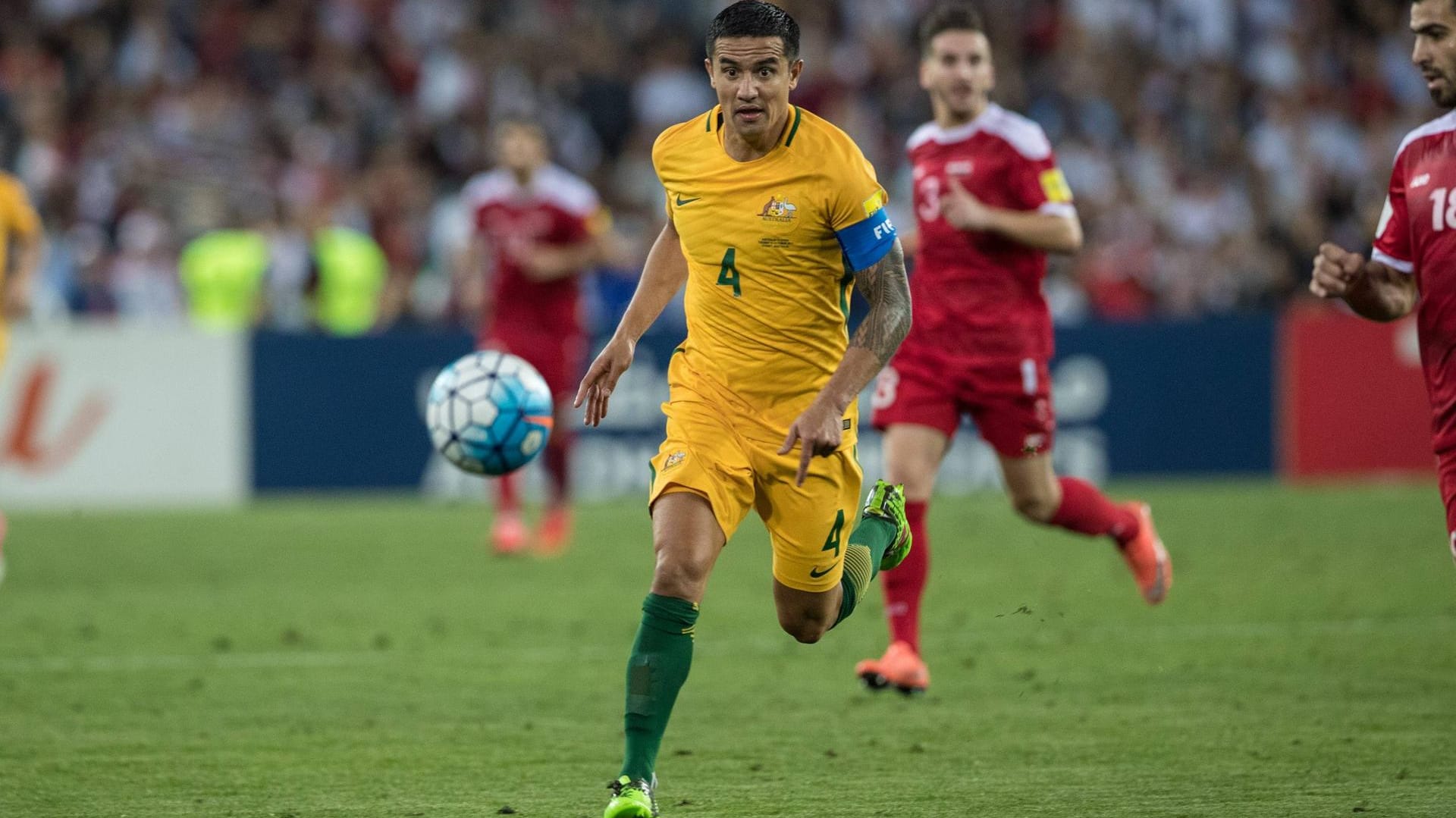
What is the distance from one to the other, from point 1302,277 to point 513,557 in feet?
35.0

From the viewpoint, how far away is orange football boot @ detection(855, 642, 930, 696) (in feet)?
24.7

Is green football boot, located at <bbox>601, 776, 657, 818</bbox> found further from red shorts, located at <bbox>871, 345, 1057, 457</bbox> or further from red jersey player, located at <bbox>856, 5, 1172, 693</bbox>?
red shorts, located at <bbox>871, 345, 1057, 457</bbox>

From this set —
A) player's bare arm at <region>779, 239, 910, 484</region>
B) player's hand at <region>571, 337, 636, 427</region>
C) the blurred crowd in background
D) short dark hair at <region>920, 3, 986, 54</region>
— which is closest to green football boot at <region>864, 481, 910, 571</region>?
player's bare arm at <region>779, 239, 910, 484</region>

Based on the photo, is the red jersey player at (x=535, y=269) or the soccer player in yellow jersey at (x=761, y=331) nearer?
the soccer player in yellow jersey at (x=761, y=331)

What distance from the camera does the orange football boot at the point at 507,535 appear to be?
41.8 feet

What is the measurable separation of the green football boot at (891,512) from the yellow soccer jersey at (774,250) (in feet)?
2.09

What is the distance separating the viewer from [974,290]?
8.09 m

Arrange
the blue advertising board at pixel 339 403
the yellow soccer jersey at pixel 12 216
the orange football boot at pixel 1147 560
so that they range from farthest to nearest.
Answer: the blue advertising board at pixel 339 403
the yellow soccer jersey at pixel 12 216
the orange football boot at pixel 1147 560

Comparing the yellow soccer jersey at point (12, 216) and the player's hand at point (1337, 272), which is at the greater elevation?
the yellow soccer jersey at point (12, 216)

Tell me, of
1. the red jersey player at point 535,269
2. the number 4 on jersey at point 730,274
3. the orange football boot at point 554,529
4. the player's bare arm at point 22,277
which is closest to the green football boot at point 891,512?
the number 4 on jersey at point 730,274

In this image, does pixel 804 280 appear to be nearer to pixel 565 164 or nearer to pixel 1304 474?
pixel 1304 474

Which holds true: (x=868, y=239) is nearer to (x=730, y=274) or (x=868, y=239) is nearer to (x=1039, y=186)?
(x=730, y=274)

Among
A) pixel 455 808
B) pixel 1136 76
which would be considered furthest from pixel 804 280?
pixel 1136 76

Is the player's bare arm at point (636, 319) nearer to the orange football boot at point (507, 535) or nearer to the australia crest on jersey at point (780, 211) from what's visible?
the australia crest on jersey at point (780, 211)
